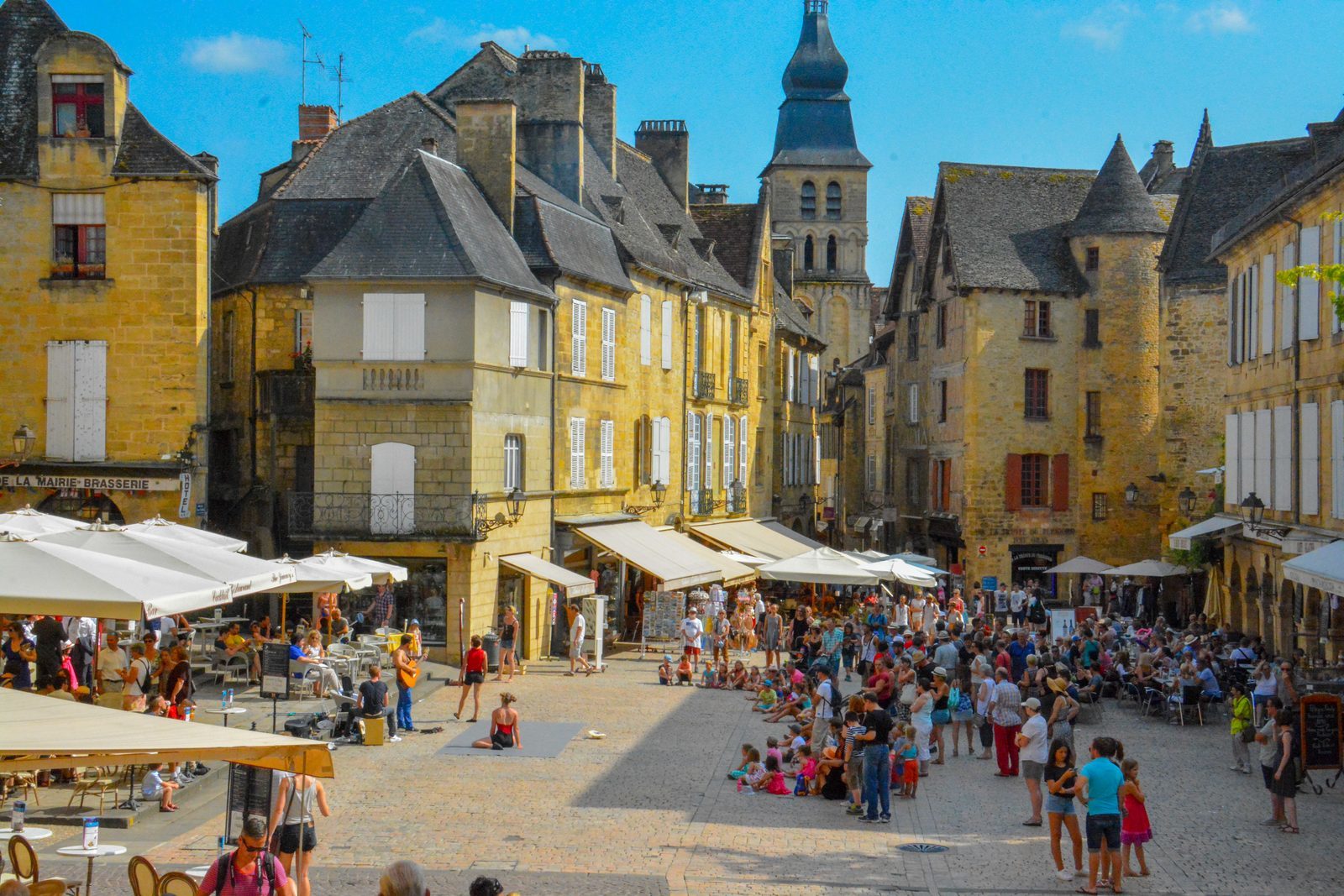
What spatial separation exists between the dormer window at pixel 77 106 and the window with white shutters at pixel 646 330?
40.9 ft

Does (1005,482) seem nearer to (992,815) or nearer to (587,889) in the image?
(992,815)

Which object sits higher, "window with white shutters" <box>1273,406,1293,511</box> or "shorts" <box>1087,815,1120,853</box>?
"window with white shutters" <box>1273,406,1293,511</box>

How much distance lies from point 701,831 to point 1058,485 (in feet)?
98.8

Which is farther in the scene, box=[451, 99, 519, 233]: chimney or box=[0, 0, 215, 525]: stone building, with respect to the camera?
box=[451, 99, 519, 233]: chimney

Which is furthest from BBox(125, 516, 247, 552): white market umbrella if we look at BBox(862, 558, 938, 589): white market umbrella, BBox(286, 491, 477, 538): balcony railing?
BBox(862, 558, 938, 589): white market umbrella

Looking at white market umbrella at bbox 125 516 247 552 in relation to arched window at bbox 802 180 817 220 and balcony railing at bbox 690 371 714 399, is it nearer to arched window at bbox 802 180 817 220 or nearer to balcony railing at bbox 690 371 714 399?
balcony railing at bbox 690 371 714 399

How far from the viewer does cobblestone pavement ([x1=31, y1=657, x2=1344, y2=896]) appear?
13359mm

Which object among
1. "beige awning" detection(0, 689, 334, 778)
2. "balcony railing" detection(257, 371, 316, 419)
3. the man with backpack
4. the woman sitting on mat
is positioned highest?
"balcony railing" detection(257, 371, 316, 419)

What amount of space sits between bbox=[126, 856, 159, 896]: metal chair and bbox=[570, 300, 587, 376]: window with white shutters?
22273 mm

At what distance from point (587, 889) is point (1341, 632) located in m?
15.5

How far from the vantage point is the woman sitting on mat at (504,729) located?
1953 cm

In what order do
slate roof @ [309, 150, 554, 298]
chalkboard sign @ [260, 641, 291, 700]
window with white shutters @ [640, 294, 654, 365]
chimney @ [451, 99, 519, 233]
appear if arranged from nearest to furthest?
chalkboard sign @ [260, 641, 291, 700] < slate roof @ [309, 150, 554, 298] < chimney @ [451, 99, 519, 233] < window with white shutters @ [640, 294, 654, 365]

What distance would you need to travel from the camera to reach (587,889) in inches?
507

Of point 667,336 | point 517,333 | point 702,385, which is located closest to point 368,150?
point 517,333
